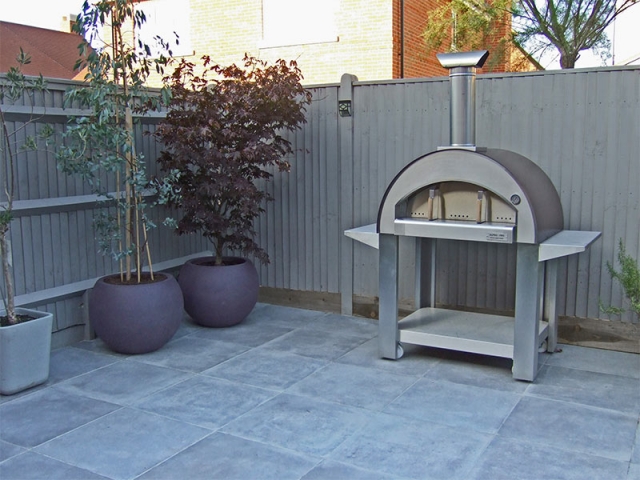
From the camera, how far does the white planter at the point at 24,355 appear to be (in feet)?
12.4

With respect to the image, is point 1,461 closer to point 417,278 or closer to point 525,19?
point 417,278

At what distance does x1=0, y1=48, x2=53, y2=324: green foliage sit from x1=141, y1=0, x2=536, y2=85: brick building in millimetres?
7403

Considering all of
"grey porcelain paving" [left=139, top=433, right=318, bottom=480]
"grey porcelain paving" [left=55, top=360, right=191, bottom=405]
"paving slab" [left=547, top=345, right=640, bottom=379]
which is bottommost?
"grey porcelain paving" [left=139, top=433, right=318, bottom=480]

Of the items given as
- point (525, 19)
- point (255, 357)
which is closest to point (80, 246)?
point (255, 357)

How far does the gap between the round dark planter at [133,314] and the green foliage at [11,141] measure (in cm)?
59

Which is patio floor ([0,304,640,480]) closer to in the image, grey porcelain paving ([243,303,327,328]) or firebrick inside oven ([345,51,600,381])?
firebrick inside oven ([345,51,600,381])

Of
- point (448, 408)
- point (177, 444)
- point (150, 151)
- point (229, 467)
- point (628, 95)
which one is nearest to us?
point (229, 467)

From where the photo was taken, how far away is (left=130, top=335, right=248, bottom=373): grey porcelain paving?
4371mm

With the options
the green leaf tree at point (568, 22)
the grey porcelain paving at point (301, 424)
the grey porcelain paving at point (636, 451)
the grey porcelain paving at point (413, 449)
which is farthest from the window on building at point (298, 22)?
the grey porcelain paving at point (636, 451)

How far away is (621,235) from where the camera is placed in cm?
448

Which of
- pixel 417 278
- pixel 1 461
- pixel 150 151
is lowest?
pixel 1 461

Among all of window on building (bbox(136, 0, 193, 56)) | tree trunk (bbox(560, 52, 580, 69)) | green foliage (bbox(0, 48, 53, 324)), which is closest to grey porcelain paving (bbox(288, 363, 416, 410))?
green foliage (bbox(0, 48, 53, 324))

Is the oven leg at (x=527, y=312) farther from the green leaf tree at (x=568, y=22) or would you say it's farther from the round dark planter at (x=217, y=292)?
the green leaf tree at (x=568, y=22)

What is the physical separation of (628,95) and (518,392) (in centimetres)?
213
